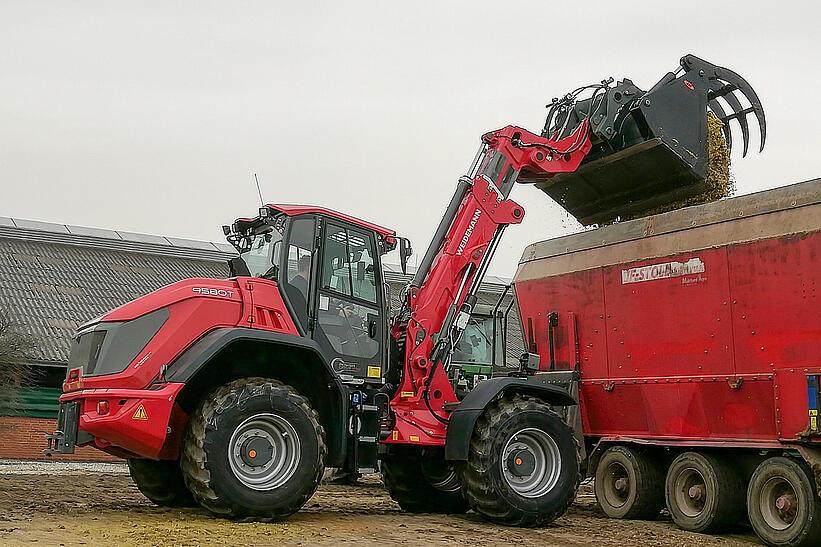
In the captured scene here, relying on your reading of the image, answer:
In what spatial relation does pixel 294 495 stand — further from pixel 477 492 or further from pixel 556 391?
pixel 556 391

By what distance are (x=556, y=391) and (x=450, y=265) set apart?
1797mm

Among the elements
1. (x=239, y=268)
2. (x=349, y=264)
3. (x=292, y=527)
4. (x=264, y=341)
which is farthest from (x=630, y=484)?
(x=239, y=268)

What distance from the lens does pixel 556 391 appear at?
11031 millimetres

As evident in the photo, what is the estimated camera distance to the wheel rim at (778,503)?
9.46m

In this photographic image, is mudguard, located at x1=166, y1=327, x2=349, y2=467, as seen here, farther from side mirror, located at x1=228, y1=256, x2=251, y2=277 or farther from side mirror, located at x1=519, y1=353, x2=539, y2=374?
side mirror, located at x1=519, y1=353, x2=539, y2=374

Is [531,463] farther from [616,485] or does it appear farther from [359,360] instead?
[359,360]

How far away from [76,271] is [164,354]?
21.9m

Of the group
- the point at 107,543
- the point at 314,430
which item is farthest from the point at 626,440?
the point at 107,543

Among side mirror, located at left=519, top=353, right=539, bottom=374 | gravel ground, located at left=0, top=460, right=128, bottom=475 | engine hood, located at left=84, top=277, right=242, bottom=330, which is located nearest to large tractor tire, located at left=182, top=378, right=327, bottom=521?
engine hood, located at left=84, top=277, right=242, bottom=330

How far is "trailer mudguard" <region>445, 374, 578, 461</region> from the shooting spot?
10.3 metres

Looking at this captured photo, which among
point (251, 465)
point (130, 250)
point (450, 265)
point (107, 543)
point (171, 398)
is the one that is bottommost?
point (107, 543)

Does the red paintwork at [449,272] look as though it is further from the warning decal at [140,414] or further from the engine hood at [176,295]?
the warning decal at [140,414]

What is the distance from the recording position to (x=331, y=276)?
33.8 ft

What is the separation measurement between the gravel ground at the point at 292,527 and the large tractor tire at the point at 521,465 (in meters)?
0.21
